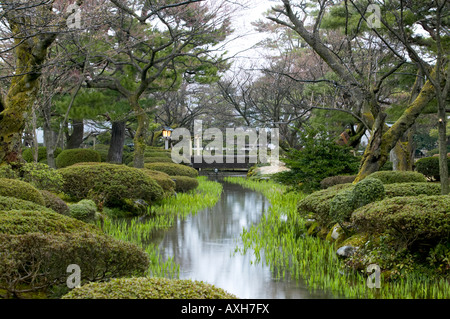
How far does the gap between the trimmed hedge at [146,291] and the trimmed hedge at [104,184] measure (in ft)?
20.2

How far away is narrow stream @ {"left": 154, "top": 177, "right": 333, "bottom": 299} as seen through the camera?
13.9 feet

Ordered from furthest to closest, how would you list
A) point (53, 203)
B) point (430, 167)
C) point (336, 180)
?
point (430, 167) → point (336, 180) → point (53, 203)

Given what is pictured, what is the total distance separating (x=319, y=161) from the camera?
1179cm

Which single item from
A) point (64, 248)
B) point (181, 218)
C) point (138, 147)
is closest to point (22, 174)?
point (181, 218)

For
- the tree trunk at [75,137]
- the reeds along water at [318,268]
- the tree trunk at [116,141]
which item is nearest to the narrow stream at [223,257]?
the reeds along water at [318,268]

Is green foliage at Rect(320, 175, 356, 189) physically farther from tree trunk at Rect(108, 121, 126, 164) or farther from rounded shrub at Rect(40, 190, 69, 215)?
tree trunk at Rect(108, 121, 126, 164)

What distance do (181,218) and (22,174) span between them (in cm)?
293

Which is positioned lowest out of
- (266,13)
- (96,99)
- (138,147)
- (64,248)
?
(64,248)

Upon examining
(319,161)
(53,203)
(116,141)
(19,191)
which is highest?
(116,141)

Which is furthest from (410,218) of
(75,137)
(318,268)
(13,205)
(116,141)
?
(75,137)

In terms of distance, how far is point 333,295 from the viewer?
157 inches

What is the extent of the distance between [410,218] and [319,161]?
303 inches

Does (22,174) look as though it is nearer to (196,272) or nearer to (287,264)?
(196,272)

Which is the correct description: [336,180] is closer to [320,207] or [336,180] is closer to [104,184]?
[320,207]
